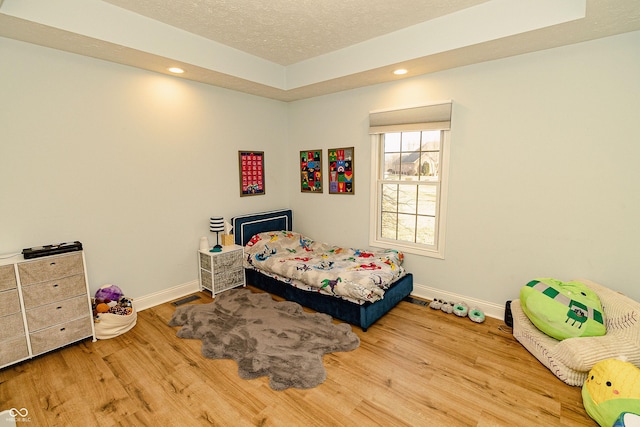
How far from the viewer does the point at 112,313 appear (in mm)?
2771

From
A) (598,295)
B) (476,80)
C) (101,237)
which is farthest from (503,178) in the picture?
(101,237)

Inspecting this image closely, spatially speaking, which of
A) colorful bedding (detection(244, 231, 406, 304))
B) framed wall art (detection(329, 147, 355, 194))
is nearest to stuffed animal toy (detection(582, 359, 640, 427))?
colorful bedding (detection(244, 231, 406, 304))

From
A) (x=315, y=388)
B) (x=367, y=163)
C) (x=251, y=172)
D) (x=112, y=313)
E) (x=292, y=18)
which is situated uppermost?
(x=292, y=18)

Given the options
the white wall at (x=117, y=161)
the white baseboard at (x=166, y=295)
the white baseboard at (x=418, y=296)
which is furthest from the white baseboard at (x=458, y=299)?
the white baseboard at (x=166, y=295)

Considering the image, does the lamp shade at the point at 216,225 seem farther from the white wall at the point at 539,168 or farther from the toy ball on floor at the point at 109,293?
the white wall at the point at 539,168

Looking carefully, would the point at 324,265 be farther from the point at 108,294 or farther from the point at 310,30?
the point at 310,30

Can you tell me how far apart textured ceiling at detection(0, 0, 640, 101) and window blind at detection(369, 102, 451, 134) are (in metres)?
0.37

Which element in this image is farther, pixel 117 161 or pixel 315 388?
pixel 117 161

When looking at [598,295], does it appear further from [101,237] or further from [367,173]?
[101,237]

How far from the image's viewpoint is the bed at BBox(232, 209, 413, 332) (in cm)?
289

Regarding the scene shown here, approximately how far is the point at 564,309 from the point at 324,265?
6.90ft

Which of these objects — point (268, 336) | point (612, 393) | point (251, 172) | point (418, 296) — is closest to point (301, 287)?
point (268, 336)

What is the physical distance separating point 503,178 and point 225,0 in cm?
281

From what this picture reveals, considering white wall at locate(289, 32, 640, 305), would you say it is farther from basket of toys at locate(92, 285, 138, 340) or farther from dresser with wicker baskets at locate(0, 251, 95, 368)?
dresser with wicker baskets at locate(0, 251, 95, 368)
